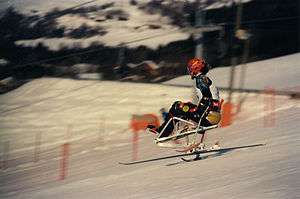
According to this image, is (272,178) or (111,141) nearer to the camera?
(272,178)

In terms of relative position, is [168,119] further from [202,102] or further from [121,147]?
[121,147]

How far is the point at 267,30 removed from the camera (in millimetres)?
21578

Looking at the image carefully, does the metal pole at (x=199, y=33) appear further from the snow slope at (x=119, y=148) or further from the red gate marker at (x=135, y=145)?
the red gate marker at (x=135, y=145)

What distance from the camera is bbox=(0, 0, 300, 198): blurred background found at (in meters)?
18.9

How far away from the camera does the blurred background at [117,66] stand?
1888 cm

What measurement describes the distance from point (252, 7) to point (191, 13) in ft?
6.52

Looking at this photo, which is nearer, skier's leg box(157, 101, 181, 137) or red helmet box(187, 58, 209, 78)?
red helmet box(187, 58, 209, 78)

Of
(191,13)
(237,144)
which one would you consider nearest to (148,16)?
(191,13)

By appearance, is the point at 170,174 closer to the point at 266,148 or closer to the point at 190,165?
the point at 190,165

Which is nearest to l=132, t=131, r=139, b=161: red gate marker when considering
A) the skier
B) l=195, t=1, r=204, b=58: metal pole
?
the skier

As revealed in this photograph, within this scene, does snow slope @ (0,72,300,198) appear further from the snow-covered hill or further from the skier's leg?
the skier's leg

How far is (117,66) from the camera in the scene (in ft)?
69.9

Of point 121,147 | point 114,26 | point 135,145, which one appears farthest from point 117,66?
point 135,145

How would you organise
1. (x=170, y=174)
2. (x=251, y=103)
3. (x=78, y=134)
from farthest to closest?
(x=78, y=134)
(x=251, y=103)
(x=170, y=174)
